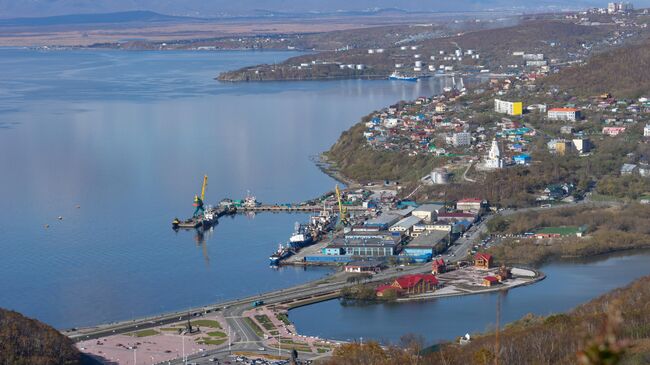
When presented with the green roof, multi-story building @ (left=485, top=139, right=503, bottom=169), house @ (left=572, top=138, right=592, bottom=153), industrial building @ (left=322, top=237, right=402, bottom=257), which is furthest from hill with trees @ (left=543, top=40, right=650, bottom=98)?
industrial building @ (left=322, top=237, right=402, bottom=257)

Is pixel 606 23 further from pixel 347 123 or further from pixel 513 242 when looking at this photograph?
pixel 513 242

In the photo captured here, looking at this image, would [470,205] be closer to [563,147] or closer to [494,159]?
[494,159]

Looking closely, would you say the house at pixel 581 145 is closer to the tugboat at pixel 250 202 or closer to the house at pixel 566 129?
the house at pixel 566 129

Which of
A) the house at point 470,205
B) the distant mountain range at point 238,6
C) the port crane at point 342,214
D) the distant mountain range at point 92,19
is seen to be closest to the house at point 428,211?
the house at point 470,205

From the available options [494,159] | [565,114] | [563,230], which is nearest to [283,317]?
[563,230]

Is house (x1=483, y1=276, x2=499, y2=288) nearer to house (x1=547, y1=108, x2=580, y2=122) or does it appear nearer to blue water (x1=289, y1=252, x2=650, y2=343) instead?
blue water (x1=289, y1=252, x2=650, y2=343)

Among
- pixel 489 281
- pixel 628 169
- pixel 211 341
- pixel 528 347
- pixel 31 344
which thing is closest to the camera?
pixel 528 347

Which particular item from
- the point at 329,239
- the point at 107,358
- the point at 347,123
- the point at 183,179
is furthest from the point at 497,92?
the point at 107,358
